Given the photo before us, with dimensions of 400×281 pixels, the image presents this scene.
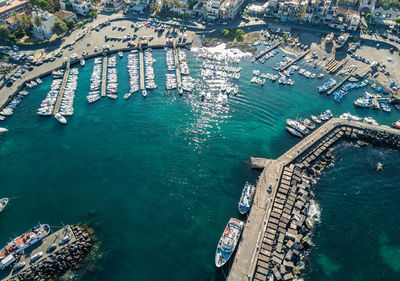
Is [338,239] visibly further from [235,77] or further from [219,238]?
[235,77]

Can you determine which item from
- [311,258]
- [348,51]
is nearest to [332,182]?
[311,258]

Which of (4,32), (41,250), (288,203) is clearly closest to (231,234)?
(288,203)

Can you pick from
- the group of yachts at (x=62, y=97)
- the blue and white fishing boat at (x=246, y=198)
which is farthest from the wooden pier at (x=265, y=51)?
the group of yachts at (x=62, y=97)

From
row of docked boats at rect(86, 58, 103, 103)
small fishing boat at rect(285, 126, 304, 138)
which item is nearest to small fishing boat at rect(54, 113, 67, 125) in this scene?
row of docked boats at rect(86, 58, 103, 103)

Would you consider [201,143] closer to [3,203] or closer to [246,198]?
[246,198]

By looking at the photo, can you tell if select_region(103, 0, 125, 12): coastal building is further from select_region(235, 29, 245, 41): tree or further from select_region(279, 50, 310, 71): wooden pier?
select_region(279, 50, 310, 71): wooden pier

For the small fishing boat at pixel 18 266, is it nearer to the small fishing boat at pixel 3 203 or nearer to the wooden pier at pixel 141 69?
the small fishing boat at pixel 3 203
